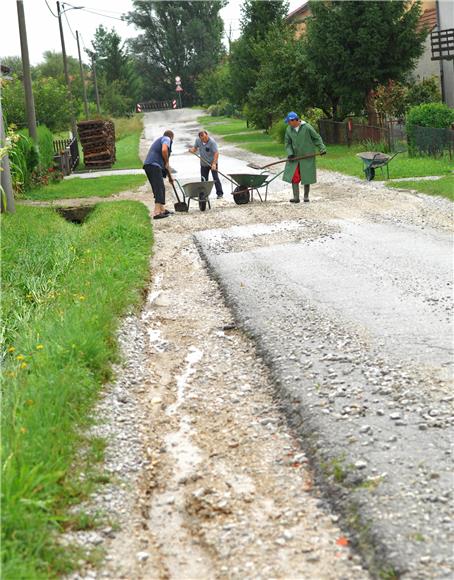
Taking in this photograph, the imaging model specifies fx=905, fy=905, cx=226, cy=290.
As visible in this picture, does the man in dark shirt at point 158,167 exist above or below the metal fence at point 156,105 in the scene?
below

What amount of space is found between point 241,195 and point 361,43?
17.4 meters

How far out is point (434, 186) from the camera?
1845 centimetres

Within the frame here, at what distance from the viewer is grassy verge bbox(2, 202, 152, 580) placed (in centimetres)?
443

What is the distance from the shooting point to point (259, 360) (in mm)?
7672

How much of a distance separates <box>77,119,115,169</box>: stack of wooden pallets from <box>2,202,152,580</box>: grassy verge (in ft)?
70.6

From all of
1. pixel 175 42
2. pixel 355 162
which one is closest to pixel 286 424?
pixel 355 162

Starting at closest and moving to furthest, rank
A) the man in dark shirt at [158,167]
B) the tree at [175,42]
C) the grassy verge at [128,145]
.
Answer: the man in dark shirt at [158,167]
the grassy verge at [128,145]
the tree at [175,42]

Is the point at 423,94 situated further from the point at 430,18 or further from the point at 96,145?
the point at 96,145

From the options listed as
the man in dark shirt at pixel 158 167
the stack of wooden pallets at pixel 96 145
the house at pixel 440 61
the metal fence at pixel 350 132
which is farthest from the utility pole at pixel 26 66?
the house at pixel 440 61

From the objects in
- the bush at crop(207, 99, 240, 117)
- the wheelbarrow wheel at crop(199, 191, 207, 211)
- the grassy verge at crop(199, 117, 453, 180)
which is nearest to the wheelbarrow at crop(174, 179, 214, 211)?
the wheelbarrow wheel at crop(199, 191, 207, 211)

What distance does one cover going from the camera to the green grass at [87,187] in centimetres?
2378

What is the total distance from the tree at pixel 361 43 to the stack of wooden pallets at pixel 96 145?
855 centimetres

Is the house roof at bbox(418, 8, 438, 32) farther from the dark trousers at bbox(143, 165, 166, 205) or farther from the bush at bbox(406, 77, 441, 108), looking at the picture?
the dark trousers at bbox(143, 165, 166, 205)

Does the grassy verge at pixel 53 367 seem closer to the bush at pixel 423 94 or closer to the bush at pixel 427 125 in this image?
the bush at pixel 427 125
